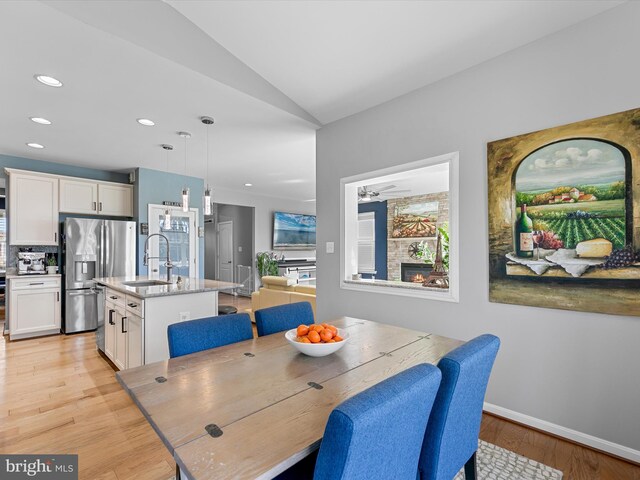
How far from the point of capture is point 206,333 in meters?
1.67

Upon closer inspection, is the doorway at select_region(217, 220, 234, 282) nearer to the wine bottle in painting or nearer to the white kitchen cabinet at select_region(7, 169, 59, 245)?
the white kitchen cabinet at select_region(7, 169, 59, 245)

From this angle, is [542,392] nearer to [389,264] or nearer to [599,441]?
[599,441]

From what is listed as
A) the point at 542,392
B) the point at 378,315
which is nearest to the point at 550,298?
the point at 542,392

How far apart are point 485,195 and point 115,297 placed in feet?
11.6

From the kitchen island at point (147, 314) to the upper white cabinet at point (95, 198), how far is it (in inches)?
90.7

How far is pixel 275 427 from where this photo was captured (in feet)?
3.02

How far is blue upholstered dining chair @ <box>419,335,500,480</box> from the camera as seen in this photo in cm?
109

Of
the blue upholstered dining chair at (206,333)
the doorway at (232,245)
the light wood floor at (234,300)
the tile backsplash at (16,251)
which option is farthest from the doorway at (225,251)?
the blue upholstered dining chair at (206,333)

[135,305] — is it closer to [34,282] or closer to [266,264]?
[34,282]

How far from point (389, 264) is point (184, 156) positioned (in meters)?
4.93

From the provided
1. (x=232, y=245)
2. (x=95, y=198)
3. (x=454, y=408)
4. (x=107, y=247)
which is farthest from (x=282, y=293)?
(x=232, y=245)

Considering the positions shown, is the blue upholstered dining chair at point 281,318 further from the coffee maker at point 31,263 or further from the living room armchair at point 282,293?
the coffee maker at point 31,263

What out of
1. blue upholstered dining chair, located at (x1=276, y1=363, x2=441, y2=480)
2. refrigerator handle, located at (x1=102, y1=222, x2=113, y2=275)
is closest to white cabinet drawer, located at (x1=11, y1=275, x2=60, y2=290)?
refrigerator handle, located at (x1=102, y1=222, x2=113, y2=275)

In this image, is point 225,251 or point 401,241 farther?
point 225,251
